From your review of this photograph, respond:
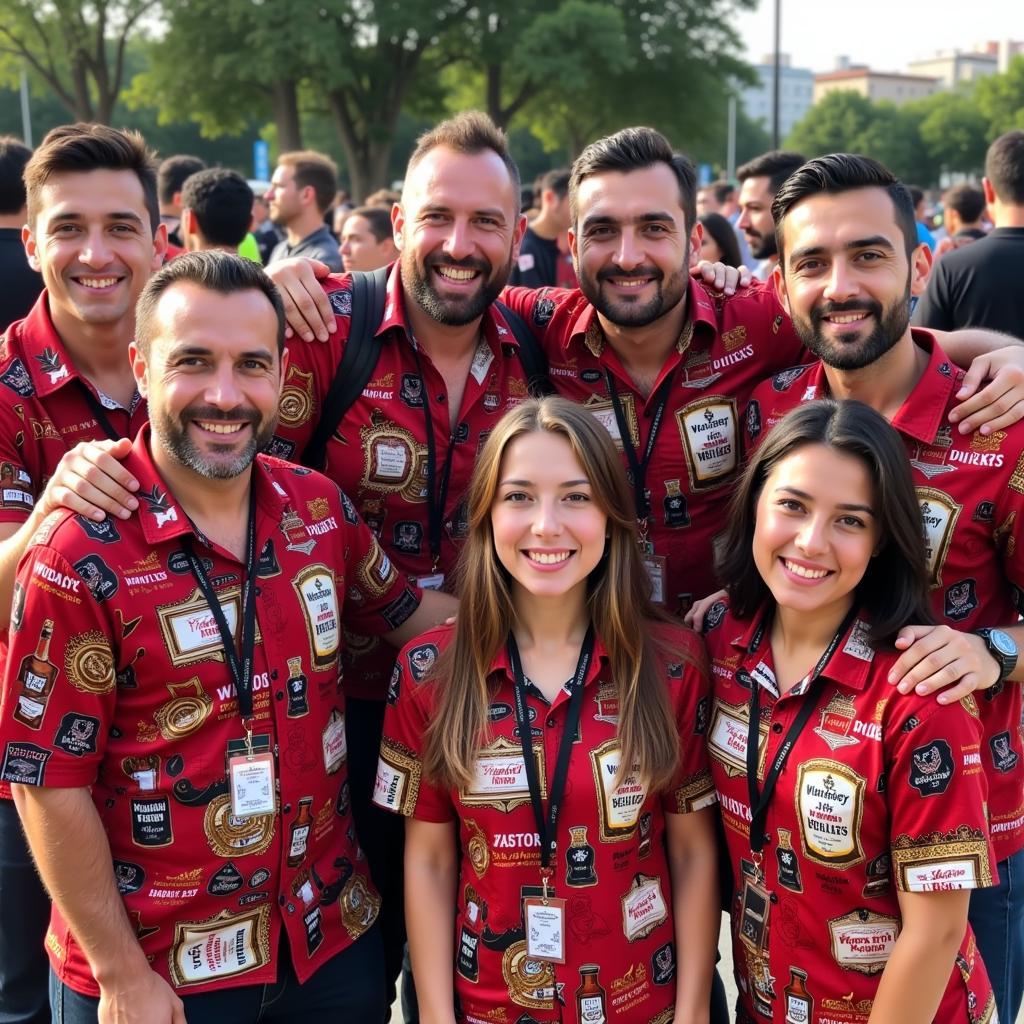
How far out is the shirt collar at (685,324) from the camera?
358 centimetres

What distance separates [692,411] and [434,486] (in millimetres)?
870

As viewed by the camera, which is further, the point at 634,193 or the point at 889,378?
the point at 634,193

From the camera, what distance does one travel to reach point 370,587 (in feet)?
10.3

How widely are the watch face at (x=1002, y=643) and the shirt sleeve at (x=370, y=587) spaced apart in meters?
1.57

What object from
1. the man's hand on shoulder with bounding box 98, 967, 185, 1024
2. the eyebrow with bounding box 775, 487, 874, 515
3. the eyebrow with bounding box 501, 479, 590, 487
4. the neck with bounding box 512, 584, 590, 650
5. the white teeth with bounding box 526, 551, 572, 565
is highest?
the eyebrow with bounding box 501, 479, 590, 487

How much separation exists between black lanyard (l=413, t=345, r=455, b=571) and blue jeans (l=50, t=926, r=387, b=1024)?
1170mm

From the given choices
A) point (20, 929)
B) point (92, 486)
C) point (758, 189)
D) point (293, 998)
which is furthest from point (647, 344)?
point (758, 189)

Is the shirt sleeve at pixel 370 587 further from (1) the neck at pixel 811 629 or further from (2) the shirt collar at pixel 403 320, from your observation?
(1) the neck at pixel 811 629

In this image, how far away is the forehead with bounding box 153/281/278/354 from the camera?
2.69 metres

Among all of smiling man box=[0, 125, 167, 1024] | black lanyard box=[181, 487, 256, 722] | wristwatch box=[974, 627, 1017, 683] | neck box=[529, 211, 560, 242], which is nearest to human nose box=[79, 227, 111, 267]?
smiling man box=[0, 125, 167, 1024]

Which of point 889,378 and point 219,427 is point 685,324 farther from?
point 219,427

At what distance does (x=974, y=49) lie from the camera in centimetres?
17875

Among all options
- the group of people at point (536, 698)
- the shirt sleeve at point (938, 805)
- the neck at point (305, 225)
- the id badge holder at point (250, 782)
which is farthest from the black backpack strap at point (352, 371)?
the neck at point (305, 225)

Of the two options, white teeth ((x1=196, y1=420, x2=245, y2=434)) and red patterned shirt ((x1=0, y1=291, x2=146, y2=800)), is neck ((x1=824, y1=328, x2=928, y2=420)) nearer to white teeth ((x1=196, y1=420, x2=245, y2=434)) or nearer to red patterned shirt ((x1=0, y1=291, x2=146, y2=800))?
white teeth ((x1=196, y1=420, x2=245, y2=434))
